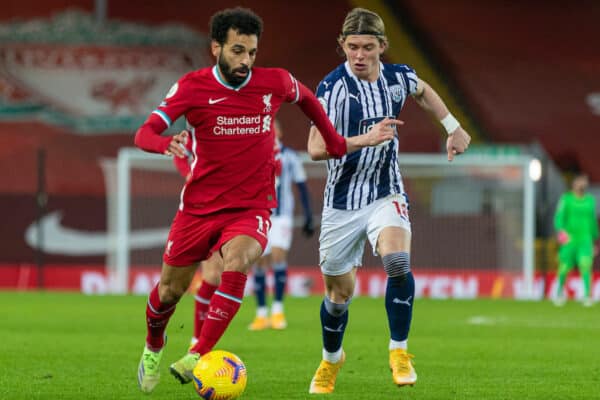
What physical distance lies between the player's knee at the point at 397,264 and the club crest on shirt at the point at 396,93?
0.96 meters

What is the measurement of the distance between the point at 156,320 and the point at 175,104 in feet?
4.41

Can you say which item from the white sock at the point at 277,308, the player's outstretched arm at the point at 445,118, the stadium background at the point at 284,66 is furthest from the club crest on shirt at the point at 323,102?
the stadium background at the point at 284,66

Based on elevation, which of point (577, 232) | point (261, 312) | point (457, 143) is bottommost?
point (577, 232)

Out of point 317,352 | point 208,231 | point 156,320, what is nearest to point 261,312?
point 317,352

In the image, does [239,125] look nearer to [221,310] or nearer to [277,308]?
[221,310]

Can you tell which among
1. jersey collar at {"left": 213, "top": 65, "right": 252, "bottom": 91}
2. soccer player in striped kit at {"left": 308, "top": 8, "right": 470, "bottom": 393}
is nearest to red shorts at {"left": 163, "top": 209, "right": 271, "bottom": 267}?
soccer player in striped kit at {"left": 308, "top": 8, "right": 470, "bottom": 393}

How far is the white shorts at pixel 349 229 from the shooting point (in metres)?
7.20

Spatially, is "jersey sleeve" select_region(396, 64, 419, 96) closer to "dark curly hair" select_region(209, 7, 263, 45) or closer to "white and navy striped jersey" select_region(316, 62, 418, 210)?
"white and navy striped jersey" select_region(316, 62, 418, 210)

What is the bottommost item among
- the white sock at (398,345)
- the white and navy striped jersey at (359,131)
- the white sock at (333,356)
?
the white sock at (333,356)

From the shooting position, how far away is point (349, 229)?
Answer: 7.25 metres

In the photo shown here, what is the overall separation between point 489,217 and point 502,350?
36.6 ft

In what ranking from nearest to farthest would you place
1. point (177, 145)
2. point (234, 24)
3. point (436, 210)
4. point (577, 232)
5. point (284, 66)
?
1. point (177, 145)
2. point (234, 24)
3. point (577, 232)
4. point (436, 210)
5. point (284, 66)

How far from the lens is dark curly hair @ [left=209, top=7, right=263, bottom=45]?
660 centimetres

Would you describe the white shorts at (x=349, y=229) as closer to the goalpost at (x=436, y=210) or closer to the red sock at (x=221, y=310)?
the red sock at (x=221, y=310)
